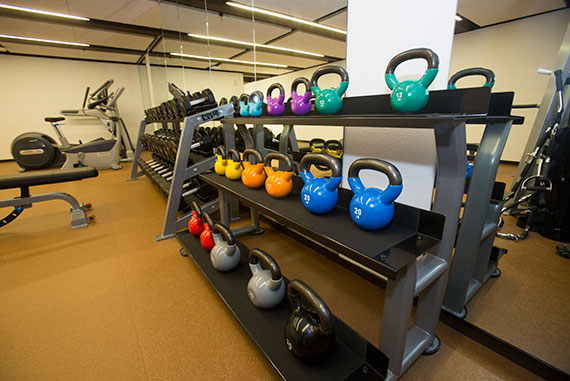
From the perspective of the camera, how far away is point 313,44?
5.30 m

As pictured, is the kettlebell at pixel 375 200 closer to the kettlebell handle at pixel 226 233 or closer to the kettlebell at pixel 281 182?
the kettlebell at pixel 281 182

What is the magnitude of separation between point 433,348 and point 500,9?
4558mm

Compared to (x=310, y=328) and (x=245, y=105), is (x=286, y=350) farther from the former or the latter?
(x=245, y=105)

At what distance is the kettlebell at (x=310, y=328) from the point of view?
83cm

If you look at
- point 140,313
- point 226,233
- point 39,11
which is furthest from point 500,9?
point 39,11

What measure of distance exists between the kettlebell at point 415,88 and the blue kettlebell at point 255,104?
98 centimetres

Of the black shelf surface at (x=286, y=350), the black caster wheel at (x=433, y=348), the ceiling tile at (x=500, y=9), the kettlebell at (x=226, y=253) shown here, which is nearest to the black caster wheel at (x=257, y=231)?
the kettlebell at (x=226, y=253)

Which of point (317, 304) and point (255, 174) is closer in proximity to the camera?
point (317, 304)

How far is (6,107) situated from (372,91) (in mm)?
9376

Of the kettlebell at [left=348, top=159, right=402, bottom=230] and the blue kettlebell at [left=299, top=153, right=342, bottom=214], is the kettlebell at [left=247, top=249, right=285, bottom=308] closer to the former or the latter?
the blue kettlebell at [left=299, top=153, right=342, bottom=214]

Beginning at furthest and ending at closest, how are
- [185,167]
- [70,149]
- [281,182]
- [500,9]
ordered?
1. [70,149]
2. [500,9]
3. [185,167]
4. [281,182]

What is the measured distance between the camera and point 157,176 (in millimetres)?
3342

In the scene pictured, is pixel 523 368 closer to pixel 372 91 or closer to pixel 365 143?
pixel 365 143

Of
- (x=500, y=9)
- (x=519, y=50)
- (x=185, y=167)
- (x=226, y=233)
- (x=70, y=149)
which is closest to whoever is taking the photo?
(x=226, y=233)
